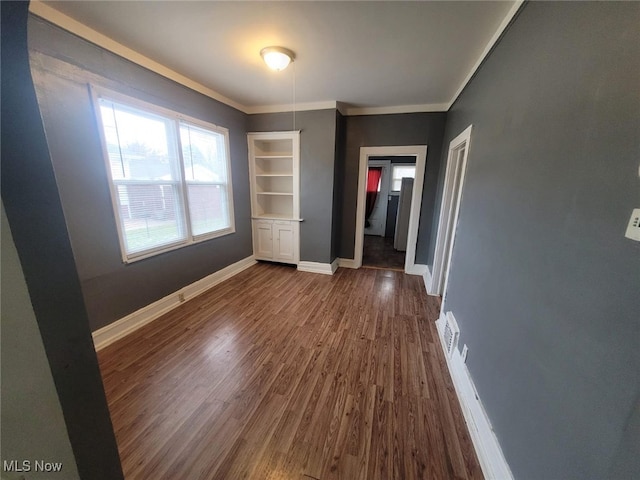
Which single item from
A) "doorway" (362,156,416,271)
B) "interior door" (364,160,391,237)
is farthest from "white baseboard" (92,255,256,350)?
"interior door" (364,160,391,237)

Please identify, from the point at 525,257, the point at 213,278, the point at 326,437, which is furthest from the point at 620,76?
the point at 213,278

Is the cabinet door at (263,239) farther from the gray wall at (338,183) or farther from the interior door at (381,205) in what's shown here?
the interior door at (381,205)

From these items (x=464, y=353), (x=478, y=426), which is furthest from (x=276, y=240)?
(x=478, y=426)

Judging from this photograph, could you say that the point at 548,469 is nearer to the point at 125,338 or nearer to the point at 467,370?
the point at 467,370

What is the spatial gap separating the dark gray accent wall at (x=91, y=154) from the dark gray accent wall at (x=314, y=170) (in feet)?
4.26

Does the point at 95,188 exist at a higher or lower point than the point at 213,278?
higher

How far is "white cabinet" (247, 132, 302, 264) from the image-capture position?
392 cm

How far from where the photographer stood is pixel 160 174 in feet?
8.31

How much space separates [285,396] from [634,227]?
1.90 m

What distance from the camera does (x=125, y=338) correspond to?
2.22m

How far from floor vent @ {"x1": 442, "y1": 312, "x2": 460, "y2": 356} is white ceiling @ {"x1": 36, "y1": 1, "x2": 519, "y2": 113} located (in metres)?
2.26

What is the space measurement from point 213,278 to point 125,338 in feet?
4.20

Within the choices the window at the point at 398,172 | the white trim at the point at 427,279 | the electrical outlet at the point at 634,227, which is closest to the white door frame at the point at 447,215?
the white trim at the point at 427,279

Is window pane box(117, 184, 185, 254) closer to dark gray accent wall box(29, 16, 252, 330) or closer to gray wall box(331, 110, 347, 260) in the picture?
dark gray accent wall box(29, 16, 252, 330)
